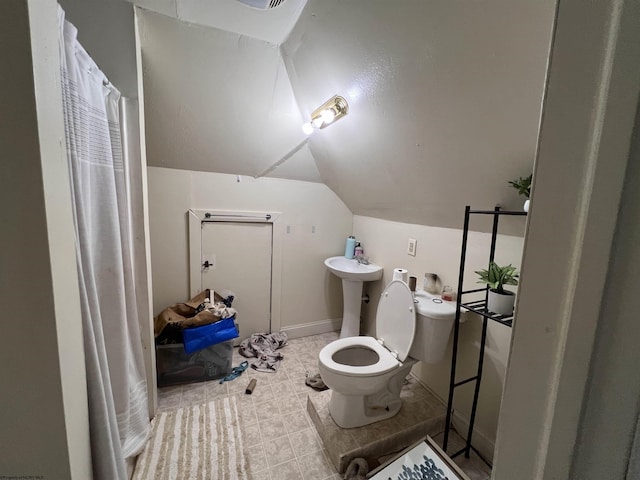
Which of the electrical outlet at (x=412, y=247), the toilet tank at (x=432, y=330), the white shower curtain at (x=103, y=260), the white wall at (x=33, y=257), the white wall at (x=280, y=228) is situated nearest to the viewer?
the white wall at (x=33, y=257)

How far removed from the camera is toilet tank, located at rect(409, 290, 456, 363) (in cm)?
141

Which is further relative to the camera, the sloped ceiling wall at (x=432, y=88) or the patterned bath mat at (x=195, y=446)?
the patterned bath mat at (x=195, y=446)

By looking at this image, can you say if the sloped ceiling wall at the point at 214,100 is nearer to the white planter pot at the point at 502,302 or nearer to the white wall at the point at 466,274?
the white wall at the point at 466,274

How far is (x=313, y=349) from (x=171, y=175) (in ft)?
6.19

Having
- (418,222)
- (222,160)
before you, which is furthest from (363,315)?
(222,160)

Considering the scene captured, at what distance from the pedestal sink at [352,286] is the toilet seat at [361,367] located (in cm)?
57

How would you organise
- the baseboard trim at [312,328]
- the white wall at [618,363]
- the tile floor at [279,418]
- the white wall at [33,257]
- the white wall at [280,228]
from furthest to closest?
the baseboard trim at [312,328]
the white wall at [280,228]
the tile floor at [279,418]
the white wall at [33,257]
the white wall at [618,363]

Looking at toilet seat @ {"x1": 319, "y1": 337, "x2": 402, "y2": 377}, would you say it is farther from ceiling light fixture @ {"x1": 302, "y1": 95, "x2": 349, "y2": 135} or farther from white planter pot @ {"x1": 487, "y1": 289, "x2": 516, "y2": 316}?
ceiling light fixture @ {"x1": 302, "y1": 95, "x2": 349, "y2": 135}

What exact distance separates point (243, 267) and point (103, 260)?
1.24 m

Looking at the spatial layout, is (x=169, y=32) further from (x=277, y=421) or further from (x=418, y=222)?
(x=277, y=421)

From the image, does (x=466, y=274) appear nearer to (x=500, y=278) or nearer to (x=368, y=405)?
(x=500, y=278)

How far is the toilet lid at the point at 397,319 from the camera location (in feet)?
4.83

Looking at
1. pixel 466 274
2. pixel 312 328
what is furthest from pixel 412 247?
pixel 312 328

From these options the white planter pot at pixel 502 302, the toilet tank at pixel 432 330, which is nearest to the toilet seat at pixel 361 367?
the toilet tank at pixel 432 330
